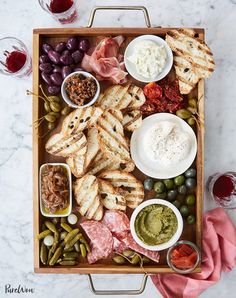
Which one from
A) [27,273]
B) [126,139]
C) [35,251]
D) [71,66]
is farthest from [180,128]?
[27,273]

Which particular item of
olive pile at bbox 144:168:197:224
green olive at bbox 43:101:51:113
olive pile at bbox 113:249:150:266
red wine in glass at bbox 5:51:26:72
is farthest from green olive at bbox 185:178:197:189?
red wine in glass at bbox 5:51:26:72

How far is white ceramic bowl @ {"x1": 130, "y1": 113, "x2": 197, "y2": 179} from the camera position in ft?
6.98

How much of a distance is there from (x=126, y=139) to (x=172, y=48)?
0.45 metres

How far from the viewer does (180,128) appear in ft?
6.97

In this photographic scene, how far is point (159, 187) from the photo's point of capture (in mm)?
2119

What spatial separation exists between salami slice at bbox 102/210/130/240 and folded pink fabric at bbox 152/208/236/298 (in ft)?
0.93

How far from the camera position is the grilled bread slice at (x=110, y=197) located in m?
2.14

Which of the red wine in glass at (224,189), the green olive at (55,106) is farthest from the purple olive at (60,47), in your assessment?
the red wine in glass at (224,189)

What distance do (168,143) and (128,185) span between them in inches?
10.2

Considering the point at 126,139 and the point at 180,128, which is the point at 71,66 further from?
the point at 180,128

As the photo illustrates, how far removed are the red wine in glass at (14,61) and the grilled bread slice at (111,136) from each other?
1.56 ft

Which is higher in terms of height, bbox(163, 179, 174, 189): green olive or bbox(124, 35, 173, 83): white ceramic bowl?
bbox(124, 35, 173, 83): white ceramic bowl

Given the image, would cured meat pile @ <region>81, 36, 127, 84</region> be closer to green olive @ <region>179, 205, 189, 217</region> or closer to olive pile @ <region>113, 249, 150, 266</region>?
green olive @ <region>179, 205, 189, 217</region>

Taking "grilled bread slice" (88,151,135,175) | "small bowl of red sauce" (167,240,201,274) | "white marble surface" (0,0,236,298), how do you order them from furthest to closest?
1. "white marble surface" (0,0,236,298)
2. "grilled bread slice" (88,151,135,175)
3. "small bowl of red sauce" (167,240,201,274)
